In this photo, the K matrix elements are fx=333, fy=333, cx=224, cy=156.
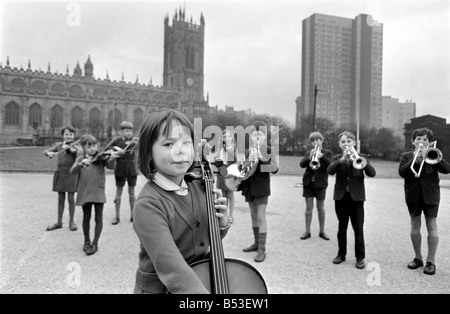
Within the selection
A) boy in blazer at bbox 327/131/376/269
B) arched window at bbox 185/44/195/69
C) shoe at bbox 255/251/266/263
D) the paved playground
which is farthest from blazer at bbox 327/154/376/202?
arched window at bbox 185/44/195/69

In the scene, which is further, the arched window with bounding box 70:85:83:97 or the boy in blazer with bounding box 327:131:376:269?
the arched window with bounding box 70:85:83:97

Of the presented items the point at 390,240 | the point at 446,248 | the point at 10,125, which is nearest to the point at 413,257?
the point at 446,248

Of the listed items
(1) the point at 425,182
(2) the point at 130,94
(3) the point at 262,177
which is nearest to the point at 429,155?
(1) the point at 425,182

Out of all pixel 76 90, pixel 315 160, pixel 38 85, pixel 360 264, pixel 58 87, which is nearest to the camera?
pixel 360 264

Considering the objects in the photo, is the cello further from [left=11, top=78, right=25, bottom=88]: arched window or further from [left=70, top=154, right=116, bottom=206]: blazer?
[left=11, top=78, right=25, bottom=88]: arched window

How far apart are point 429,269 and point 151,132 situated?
3.99m

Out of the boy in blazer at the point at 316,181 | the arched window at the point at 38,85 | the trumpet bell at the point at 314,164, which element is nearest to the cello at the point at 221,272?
the trumpet bell at the point at 314,164

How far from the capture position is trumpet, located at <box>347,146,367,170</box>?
4.31 meters

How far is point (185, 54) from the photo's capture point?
334 ft

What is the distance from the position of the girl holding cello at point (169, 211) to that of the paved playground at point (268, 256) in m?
2.15

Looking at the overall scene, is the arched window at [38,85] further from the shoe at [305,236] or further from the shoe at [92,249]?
the shoe at [305,236]

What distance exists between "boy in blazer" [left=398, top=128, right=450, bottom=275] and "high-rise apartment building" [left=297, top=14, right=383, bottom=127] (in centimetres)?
425

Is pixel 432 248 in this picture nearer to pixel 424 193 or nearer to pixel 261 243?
pixel 424 193

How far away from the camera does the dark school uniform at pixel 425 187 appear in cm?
408
